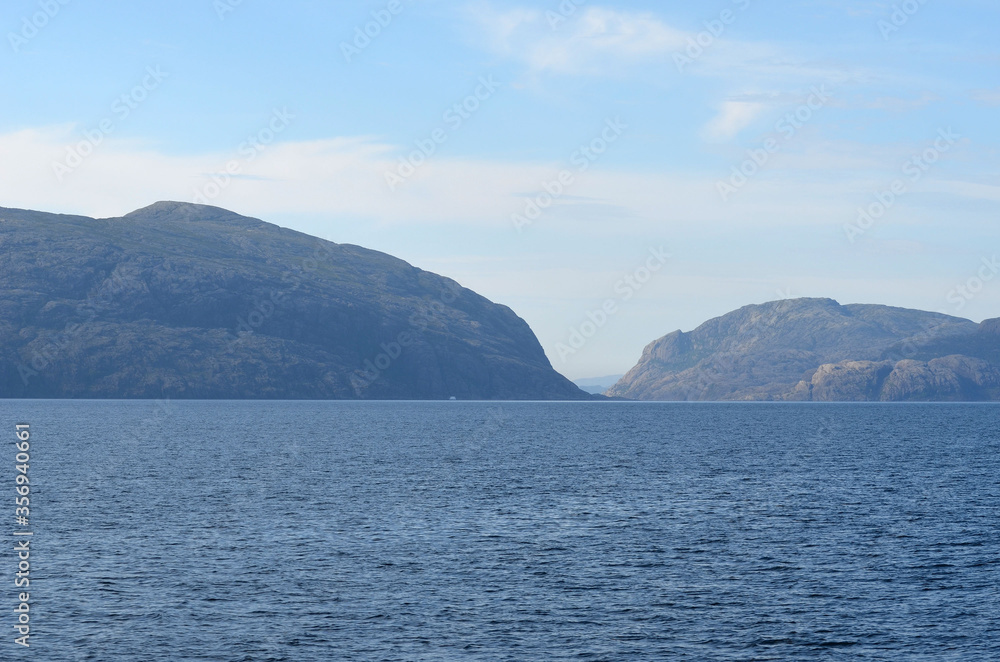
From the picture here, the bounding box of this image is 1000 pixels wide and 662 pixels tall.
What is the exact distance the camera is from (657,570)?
53844 mm

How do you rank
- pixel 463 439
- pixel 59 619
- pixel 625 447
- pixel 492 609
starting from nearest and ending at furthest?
pixel 59 619
pixel 492 609
pixel 625 447
pixel 463 439

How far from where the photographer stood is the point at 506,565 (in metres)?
54.5

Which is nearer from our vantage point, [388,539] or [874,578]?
[874,578]

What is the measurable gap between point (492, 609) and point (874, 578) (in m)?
23.3

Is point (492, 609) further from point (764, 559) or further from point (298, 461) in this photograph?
point (298, 461)

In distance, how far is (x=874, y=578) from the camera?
52188 millimetres

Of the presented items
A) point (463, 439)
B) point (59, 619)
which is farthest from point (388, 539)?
point (463, 439)

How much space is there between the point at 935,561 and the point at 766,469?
62.7 meters

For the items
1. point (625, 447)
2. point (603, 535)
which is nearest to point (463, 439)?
point (625, 447)

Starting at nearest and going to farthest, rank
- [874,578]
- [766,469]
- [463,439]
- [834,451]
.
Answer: [874,578] < [766,469] < [834,451] < [463,439]


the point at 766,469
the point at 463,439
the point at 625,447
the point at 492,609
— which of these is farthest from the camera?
the point at 463,439

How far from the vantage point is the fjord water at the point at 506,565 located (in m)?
39.9

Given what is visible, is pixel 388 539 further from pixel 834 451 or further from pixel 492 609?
pixel 834 451

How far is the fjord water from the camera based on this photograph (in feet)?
131
